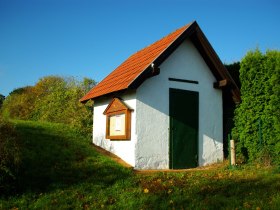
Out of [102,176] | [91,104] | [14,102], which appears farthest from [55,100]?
[102,176]

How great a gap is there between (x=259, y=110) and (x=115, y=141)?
18.7ft

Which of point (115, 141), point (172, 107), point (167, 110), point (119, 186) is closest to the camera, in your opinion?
point (119, 186)

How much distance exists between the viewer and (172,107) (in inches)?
525

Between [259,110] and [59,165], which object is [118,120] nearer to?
[59,165]

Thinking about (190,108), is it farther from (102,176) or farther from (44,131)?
(44,131)

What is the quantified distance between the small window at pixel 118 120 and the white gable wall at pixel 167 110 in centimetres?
46

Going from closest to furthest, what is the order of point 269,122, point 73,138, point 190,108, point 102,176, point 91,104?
point 102,176 → point 269,122 → point 190,108 → point 73,138 → point 91,104

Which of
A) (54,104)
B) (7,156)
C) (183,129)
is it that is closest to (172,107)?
(183,129)

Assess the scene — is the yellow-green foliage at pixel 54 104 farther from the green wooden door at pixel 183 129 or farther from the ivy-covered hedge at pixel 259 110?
the ivy-covered hedge at pixel 259 110

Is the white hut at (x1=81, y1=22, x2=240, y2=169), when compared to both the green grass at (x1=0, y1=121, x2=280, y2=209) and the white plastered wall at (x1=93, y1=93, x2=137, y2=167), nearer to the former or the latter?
the white plastered wall at (x1=93, y1=93, x2=137, y2=167)

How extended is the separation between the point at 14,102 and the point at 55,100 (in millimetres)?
13387

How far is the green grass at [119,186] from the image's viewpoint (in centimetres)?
809

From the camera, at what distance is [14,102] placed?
37531mm

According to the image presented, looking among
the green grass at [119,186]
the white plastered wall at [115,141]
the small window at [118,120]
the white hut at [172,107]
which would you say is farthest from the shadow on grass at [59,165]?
the white hut at [172,107]
